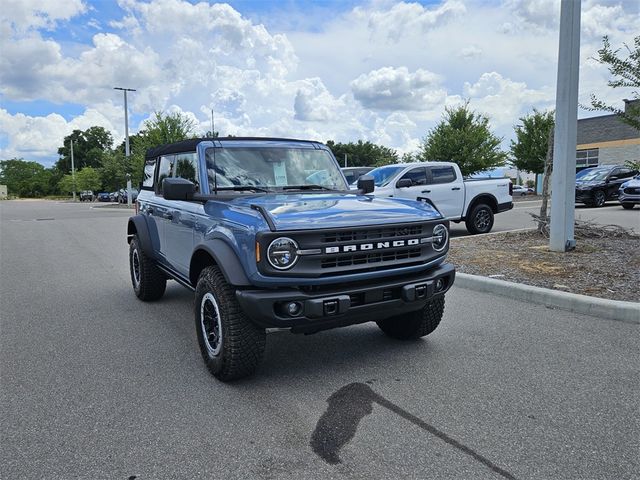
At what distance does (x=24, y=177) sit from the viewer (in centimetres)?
11219

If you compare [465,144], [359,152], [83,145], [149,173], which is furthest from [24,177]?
[149,173]

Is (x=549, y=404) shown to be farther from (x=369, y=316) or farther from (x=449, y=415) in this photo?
(x=369, y=316)

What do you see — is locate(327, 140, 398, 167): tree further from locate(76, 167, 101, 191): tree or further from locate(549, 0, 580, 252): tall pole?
locate(549, 0, 580, 252): tall pole

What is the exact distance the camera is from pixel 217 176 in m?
4.64

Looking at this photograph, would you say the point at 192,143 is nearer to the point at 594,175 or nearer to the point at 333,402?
the point at 333,402

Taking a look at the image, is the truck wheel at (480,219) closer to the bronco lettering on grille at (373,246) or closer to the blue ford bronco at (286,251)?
the blue ford bronco at (286,251)

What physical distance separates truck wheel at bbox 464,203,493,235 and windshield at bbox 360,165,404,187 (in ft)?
7.07

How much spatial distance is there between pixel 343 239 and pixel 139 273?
370 cm

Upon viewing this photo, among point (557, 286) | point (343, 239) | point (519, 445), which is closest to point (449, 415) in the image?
point (519, 445)

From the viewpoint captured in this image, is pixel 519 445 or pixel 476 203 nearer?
pixel 519 445

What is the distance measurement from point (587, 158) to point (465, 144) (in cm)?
1771

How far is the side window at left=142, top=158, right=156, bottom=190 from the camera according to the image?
632cm

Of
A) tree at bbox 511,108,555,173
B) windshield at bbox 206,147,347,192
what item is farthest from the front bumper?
tree at bbox 511,108,555,173

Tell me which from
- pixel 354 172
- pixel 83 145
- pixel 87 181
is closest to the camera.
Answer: pixel 354 172
